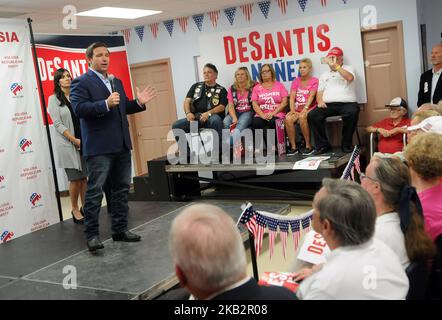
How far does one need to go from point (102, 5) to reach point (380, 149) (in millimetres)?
3656

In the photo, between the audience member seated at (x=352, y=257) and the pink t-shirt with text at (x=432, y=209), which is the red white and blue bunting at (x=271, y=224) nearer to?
the pink t-shirt with text at (x=432, y=209)

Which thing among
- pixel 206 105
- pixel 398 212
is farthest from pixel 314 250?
pixel 206 105

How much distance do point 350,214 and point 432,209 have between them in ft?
1.98

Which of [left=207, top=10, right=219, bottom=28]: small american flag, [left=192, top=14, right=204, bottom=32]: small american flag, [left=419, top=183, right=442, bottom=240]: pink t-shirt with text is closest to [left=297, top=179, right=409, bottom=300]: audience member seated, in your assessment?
[left=419, top=183, right=442, bottom=240]: pink t-shirt with text

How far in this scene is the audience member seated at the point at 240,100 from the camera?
6.11 m

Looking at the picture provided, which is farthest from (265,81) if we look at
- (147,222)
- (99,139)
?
(99,139)

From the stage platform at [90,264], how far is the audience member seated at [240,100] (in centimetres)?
169

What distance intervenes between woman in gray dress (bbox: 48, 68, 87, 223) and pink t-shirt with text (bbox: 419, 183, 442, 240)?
3.39 meters

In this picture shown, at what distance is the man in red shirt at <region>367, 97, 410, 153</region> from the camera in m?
5.43

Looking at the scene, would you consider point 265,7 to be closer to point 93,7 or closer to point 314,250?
point 93,7

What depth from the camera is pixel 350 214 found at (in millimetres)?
1594

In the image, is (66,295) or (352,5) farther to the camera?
(352,5)
